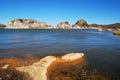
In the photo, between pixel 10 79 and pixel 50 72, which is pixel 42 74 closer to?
pixel 50 72

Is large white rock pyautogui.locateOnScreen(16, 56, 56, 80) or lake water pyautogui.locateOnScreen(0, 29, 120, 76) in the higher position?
large white rock pyautogui.locateOnScreen(16, 56, 56, 80)

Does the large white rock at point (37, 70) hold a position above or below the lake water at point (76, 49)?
above

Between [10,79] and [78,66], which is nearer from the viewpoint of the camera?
[10,79]

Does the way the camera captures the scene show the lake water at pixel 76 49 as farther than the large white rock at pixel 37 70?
Yes

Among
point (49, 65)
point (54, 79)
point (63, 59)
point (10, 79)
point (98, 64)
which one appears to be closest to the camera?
point (10, 79)

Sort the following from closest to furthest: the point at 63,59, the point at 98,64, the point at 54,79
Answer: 1. the point at 54,79
2. the point at 98,64
3. the point at 63,59

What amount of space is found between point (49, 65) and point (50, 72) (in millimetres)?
3052

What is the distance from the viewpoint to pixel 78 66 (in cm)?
2641

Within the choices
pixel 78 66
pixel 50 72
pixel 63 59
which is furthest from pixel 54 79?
pixel 63 59

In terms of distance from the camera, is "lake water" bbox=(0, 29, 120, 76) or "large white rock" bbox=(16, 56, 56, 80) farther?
"lake water" bbox=(0, 29, 120, 76)

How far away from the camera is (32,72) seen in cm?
2116

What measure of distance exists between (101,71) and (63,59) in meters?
7.80

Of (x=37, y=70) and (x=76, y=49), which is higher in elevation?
(x=37, y=70)

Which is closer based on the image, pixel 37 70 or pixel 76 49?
pixel 37 70
